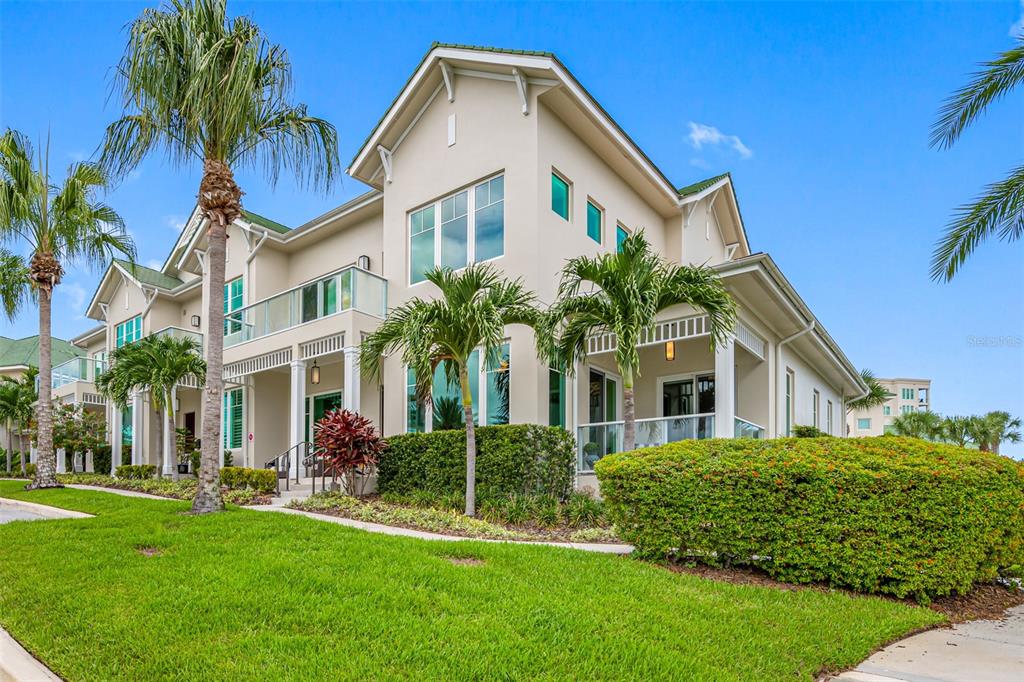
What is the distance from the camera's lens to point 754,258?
10508 mm

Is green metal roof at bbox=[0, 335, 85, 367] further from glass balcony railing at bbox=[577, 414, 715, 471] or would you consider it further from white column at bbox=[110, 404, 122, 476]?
glass balcony railing at bbox=[577, 414, 715, 471]

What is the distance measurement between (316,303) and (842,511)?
12257 mm

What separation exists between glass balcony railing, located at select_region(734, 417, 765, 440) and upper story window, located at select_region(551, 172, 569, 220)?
5.28m

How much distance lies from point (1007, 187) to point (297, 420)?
13791 mm

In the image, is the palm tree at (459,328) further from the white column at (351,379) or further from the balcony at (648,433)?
the white column at (351,379)

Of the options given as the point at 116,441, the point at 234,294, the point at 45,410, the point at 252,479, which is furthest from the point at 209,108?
the point at 116,441

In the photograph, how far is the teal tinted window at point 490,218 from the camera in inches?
508

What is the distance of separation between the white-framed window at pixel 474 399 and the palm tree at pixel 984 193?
7323mm

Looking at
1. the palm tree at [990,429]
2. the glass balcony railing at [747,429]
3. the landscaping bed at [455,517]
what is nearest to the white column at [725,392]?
the glass balcony railing at [747,429]

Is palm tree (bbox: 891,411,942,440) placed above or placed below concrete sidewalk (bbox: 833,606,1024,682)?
below

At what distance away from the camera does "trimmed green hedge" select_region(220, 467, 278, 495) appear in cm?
1391

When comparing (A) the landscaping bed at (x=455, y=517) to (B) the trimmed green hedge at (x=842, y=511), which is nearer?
(B) the trimmed green hedge at (x=842, y=511)

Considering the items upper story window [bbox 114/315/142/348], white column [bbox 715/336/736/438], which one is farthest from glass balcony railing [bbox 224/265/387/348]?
upper story window [bbox 114/315/142/348]

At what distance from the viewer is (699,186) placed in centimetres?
1711
